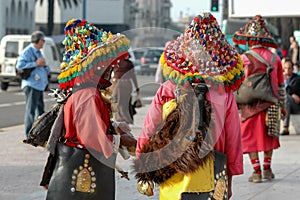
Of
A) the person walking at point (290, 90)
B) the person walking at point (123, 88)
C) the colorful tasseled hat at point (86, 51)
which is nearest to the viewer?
the colorful tasseled hat at point (86, 51)

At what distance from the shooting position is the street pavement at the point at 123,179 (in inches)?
338

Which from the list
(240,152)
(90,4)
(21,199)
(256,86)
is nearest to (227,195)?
(240,152)

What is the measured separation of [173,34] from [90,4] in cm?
7450

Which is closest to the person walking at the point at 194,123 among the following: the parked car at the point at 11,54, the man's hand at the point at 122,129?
the man's hand at the point at 122,129

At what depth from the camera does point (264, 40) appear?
9.34m

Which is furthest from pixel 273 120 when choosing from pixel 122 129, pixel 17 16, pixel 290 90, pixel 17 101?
pixel 17 16

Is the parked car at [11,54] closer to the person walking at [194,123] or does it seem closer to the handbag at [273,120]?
the handbag at [273,120]

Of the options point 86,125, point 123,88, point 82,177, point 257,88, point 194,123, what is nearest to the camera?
point 194,123

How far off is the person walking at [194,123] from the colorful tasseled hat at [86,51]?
474mm

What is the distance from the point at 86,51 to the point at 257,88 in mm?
3953

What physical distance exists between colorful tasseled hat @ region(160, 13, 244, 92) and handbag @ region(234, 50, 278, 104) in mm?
3742

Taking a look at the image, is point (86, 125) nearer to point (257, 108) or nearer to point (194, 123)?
point (194, 123)

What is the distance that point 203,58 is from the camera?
5.50 metres

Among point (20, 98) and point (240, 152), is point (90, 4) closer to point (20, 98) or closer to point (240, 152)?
point (20, 98)
